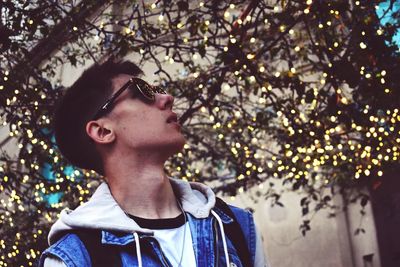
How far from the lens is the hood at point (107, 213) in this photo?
5.95 ft

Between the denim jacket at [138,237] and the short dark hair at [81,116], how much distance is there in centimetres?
30

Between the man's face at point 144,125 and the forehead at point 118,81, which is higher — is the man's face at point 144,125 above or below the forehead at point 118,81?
below

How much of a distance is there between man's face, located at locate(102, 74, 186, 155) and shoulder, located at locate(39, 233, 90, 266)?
50cm

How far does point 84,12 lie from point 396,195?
697 centimetres

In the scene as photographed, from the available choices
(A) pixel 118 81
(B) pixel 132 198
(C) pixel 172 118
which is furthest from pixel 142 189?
(A) pixel 118 81

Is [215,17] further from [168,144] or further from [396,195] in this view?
[396,195]

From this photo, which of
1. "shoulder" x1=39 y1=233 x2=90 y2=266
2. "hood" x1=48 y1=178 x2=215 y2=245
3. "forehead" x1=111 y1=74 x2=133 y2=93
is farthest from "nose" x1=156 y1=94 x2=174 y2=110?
"shoulder" x1=39 y1=233 x2=90 y2=266

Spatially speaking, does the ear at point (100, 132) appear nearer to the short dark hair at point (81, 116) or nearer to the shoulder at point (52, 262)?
the short dark hair at point (81, 116)

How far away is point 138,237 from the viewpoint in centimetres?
182

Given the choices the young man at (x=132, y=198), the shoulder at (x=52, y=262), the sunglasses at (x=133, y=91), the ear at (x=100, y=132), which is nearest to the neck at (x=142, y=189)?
the young man at (x=132, y=198)

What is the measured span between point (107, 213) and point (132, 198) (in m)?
0.17

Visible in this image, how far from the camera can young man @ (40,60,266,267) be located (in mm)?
1801

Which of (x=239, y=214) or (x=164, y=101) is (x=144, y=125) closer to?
(x=164, y=101)

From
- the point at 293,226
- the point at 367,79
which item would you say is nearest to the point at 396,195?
the point at 293,226
